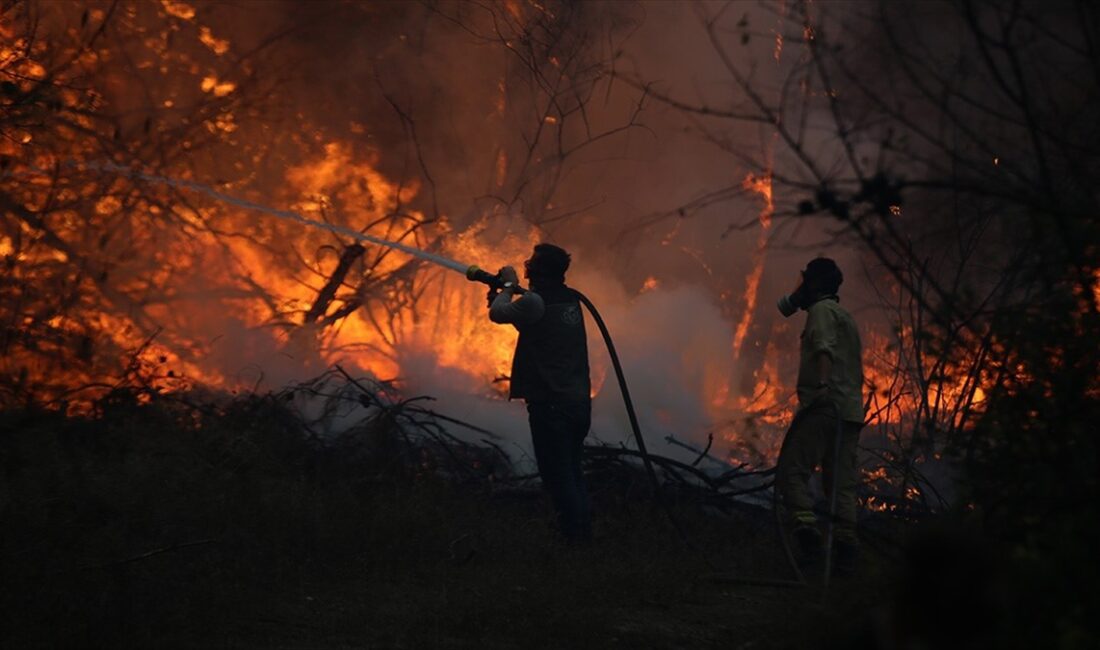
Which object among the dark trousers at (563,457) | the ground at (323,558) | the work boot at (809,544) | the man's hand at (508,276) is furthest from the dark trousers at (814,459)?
the man's hand at (508,276)

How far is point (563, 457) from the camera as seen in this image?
7.47 meters

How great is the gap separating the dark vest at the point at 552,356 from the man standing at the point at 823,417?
1374 millimetres

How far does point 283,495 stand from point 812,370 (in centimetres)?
322

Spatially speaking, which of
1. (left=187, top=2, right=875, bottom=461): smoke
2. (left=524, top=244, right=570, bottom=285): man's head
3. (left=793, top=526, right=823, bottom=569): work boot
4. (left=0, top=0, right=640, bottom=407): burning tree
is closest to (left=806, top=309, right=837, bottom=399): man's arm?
(left=793, top=526, right=823, bottom=569): work boot

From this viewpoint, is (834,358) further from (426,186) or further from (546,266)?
(426,186)

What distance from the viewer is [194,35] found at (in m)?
10.4

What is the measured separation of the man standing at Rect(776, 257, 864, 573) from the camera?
7.12 metres

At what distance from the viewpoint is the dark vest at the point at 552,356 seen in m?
7.51

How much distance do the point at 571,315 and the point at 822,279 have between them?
5.26ft

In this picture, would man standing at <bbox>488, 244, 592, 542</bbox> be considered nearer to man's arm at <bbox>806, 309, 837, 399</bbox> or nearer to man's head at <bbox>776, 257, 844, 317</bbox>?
man's head at <bbox>776, 257, 844, 317</bbox>

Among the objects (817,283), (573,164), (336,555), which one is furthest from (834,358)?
(573,164)

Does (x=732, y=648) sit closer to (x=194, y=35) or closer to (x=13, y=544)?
(x=13, y=544)

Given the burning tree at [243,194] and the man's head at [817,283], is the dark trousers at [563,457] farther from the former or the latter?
the burning tree at [243,194]

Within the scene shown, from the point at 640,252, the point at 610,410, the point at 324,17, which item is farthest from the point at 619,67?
the point at 610,410
